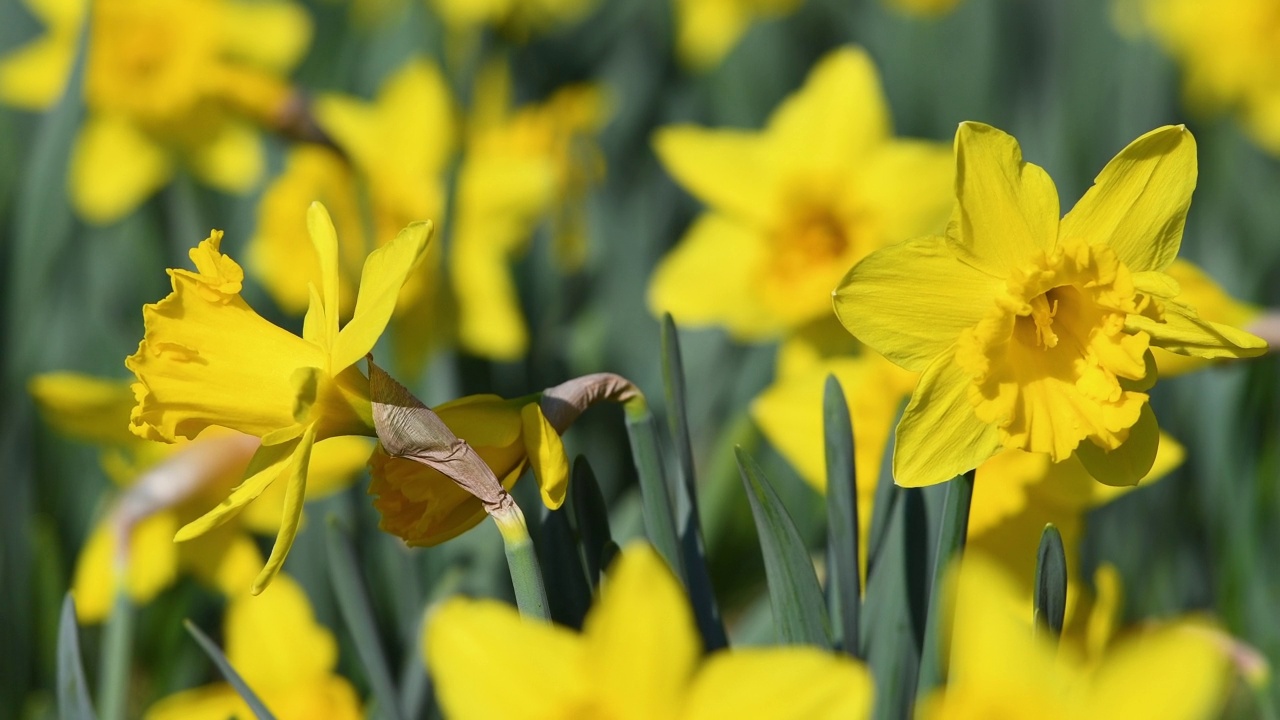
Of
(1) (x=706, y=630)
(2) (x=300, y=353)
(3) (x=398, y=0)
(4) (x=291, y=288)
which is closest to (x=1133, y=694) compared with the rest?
(1) (x=706, y=630)

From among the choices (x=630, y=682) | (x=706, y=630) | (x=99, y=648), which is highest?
(x=630, y=682)

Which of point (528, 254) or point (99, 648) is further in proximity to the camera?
point (528, 254)

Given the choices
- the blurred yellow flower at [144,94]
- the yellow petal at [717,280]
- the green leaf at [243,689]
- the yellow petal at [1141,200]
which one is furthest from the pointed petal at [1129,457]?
the blurred yellow flower at [144,94]

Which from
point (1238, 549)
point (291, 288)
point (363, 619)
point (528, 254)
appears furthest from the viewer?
point (528, 254)

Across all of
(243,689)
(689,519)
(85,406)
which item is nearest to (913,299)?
(689,519)

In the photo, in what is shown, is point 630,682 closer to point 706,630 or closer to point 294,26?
point 706,630

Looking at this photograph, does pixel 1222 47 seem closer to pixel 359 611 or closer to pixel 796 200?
pixel 796 200

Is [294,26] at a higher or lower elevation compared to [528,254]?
higher

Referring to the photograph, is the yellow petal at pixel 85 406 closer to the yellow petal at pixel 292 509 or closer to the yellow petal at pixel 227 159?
the yellow petal at pixel 292 509
